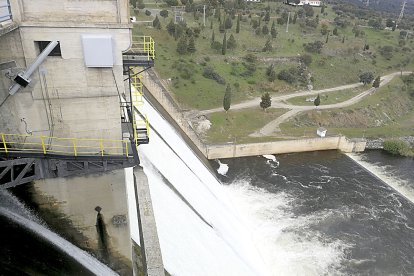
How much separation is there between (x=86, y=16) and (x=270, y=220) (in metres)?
15.7

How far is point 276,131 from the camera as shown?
3106cm

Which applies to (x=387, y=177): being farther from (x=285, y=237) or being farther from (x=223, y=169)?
(x=223, y=169)

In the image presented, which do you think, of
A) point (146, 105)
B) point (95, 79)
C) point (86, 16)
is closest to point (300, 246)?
point (146, 105)

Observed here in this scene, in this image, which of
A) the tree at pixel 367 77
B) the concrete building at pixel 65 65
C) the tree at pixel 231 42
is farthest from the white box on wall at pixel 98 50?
the tree at pixel 367 77

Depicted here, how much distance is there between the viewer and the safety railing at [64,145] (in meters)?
9.37

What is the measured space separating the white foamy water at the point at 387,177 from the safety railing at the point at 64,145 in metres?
22.2

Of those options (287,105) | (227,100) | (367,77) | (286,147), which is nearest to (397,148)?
(286,147)

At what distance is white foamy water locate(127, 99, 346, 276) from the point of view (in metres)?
14.0

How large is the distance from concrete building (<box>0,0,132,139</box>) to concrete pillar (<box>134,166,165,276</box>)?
2247mm

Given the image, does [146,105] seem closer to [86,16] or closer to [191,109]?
[191,109]

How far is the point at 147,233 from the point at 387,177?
2344 cm

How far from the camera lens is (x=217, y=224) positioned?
17578 millimetres

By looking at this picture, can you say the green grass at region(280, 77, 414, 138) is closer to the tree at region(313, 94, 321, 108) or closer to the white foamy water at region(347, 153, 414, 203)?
the tree at region(313, 94, 321, 108)

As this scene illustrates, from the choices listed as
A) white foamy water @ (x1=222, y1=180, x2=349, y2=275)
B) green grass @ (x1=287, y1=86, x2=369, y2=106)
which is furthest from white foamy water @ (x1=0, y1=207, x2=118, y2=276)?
green grass @ (x1=287, y1=86, x2=369, y2=106)
